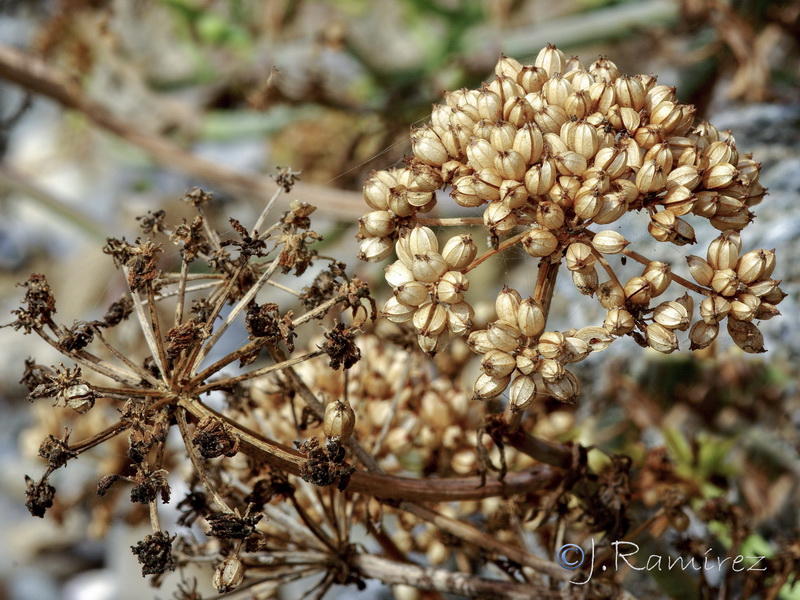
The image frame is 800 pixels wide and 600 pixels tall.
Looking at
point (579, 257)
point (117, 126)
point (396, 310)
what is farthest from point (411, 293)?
point (117, 126)

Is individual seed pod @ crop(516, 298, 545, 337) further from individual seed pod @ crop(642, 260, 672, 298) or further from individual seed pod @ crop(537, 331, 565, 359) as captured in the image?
individual seed pod @ crop(642, 260, 672, 298)

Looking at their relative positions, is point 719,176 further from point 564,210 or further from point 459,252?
point 459,252

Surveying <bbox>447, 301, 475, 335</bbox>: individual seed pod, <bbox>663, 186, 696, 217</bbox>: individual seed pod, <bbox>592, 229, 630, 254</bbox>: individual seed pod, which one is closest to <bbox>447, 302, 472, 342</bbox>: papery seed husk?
<bbox>447, 301, 475, 335</bbox>: individual seed pod

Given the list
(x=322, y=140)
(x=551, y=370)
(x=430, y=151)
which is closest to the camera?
(x=551, y=370)

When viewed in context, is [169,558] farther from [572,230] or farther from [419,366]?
[419,366]

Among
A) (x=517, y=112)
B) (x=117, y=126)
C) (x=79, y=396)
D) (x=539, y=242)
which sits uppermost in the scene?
(x=117, y=126)

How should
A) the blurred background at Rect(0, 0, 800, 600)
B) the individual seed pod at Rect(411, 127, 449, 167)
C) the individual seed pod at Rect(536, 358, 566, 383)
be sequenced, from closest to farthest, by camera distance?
the individual seed pod at Rect(536, 358, 566, 383) < the individual seed pod at Rect(411, 127, 449, 167) < the blurred background at Rect(0, 0, 800, 600)

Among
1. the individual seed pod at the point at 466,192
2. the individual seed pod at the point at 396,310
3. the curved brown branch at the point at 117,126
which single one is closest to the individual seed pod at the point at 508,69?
the individual seed pod at the point at 466,192
